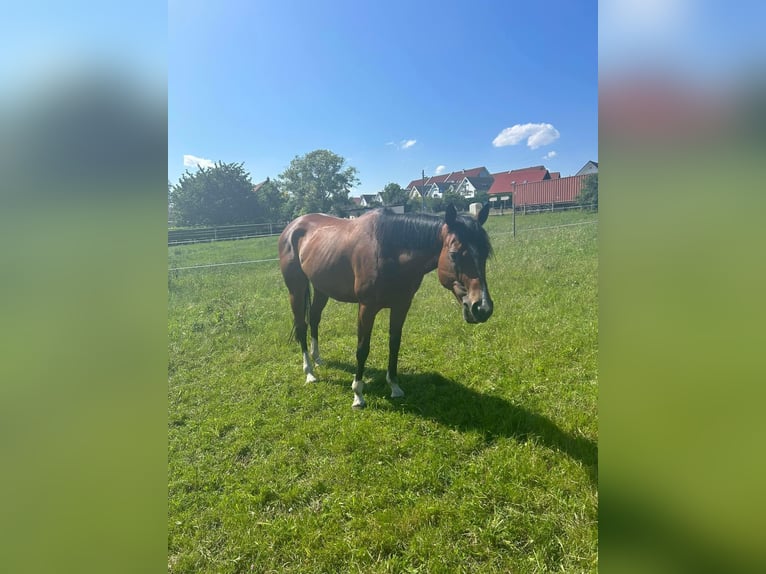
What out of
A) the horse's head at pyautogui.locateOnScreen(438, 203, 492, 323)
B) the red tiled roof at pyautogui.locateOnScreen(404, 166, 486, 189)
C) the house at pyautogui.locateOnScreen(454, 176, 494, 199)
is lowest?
the horse's head at pyautogui.locateOnScreen(438, 203, 492, 323)

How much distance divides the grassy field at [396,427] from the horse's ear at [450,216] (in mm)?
481

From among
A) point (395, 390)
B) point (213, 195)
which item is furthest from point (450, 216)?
point (213, 195)

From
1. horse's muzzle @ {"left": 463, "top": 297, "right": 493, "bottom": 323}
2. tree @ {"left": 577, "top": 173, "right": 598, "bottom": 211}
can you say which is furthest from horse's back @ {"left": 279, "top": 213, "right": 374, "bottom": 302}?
tree @ {"left": 577, "top": 173, "right": 598, "bottom": 211}

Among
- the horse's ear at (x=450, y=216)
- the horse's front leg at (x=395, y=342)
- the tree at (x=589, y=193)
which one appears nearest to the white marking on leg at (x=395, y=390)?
the horse's front leg at (x=395, y=342)

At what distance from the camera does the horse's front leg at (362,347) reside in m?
3.32

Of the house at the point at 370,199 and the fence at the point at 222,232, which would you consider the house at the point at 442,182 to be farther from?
the fence at the point at 222,232

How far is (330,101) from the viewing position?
286 cm

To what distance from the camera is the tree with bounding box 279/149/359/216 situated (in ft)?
10.0

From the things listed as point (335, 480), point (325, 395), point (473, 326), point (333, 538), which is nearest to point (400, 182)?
point (473, 326)

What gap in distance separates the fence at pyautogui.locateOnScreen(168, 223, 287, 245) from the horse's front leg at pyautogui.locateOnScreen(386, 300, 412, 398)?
1336 millimetres

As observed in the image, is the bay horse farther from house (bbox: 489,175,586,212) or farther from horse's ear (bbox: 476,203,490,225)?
house (bbox: 489,175,586,212)

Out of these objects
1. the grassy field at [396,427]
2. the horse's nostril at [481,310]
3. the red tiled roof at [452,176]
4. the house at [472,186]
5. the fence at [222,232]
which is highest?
the red tiled roof at [452,176]
